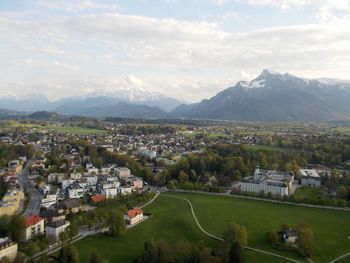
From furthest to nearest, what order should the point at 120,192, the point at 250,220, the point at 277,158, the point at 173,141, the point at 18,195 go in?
the point at 173,141
the point at 277,158
the point at 120,192
the point at 18,195
the point at 250,220

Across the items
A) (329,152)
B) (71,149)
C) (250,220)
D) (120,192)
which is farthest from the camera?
(71,149)

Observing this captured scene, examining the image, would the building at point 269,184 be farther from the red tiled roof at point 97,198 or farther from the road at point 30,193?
the road at point 30,193

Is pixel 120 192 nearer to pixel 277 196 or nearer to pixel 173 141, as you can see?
pixel 277 196

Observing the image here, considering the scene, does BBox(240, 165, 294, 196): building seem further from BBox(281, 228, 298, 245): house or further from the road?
the road

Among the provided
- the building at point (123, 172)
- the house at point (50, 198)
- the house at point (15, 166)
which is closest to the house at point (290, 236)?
the house at point (50, 198)

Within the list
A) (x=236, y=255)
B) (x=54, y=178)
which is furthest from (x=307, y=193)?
(x=54, y=178)

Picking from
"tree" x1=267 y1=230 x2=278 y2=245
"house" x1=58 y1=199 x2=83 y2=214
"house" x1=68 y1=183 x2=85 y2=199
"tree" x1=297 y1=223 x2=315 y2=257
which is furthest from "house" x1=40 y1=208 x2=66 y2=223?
"tree" x1=297 y1=223 x2=315 y2=257

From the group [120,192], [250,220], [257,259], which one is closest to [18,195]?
[120,192]
